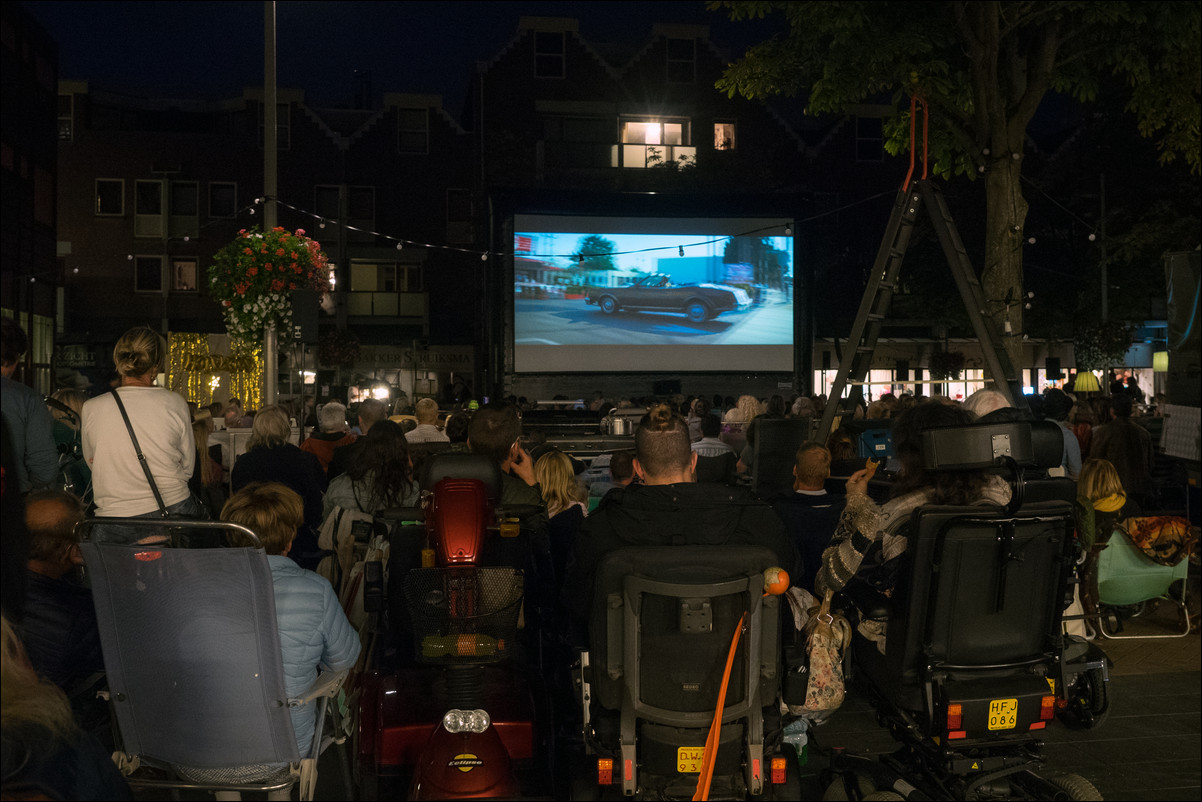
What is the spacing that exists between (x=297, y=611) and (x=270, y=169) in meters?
10.6

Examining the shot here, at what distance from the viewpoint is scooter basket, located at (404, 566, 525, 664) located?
11.9ft

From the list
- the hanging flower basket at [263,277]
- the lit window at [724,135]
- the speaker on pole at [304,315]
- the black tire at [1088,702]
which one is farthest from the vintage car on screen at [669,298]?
the black tire at [1088,702]

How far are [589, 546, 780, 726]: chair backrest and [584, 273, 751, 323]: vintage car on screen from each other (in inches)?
860

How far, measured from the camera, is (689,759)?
11.2 feet

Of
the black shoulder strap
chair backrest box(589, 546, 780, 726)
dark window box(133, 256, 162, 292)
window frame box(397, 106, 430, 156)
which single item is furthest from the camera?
window frame box(397, 106, 430, 156)

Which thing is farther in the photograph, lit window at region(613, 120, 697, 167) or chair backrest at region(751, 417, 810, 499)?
lit window at region(613, 120, 697, 167)

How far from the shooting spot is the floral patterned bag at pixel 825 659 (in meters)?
4.03

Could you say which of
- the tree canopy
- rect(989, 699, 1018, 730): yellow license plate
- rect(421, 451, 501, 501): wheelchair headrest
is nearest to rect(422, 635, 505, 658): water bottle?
rect(421, 451, 501, 501): wheelchair headrest

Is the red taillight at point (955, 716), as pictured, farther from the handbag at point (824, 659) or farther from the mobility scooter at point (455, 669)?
the mobility scooter at point (455, 669)

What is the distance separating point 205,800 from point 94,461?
5.77 ft

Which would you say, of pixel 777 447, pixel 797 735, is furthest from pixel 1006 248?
pixel 797 735

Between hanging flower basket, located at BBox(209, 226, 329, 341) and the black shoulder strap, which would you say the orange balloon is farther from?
hanging flower basket, located at BBox(209, 226, 329, 341)

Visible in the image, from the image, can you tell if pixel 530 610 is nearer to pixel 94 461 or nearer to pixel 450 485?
pixel 450 485

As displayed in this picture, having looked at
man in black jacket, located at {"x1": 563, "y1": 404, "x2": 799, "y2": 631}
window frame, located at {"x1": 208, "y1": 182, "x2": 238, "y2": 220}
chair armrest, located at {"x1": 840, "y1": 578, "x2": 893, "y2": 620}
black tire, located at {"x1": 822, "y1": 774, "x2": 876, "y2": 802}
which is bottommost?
black tire, located at {"x1": 822, "y1": 774, "x2": 876, "y2": 802}
